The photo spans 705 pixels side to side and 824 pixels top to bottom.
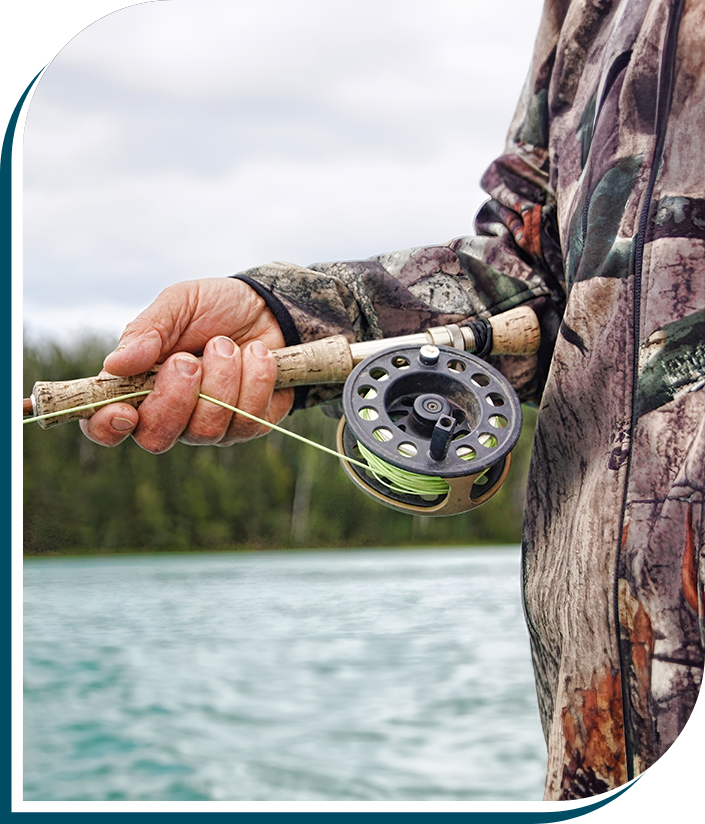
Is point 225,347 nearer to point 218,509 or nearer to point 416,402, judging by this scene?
point 416,402

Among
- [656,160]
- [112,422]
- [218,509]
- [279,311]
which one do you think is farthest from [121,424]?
[218,509]

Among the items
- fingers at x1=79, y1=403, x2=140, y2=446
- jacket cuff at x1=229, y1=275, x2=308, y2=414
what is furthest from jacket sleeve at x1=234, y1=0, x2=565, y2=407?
fingers at x1=79, y1=403, x2=140, y2=446

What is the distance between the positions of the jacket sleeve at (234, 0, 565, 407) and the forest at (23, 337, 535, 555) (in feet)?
55.0

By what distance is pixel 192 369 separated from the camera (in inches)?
41.9

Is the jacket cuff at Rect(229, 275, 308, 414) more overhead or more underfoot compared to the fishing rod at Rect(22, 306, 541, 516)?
more overhead

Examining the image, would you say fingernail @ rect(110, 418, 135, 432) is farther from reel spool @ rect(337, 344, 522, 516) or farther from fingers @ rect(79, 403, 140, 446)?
reel spool @ rect(337, 344, 522, 516)

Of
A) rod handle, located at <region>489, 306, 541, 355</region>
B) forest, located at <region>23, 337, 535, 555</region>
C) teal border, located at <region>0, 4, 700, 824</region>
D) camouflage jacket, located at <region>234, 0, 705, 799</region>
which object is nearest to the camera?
teal border, located at <region>0, 4, 700, 824</region>

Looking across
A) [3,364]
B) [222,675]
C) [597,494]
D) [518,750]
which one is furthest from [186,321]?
[222,675]

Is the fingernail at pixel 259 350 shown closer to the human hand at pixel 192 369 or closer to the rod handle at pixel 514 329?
the human hand at pixel 192 369

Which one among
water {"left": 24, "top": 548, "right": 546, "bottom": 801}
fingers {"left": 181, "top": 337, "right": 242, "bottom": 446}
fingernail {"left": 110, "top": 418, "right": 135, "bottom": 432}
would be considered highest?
fingers {"left": 181, "top": 337, "right": 242, "bottom": 446}

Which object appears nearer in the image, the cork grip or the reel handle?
the cork grip

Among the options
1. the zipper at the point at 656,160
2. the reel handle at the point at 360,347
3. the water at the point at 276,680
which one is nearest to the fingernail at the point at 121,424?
the reel handle at the point at 360,347

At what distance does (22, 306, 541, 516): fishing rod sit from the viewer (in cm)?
104

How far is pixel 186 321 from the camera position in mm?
1109
